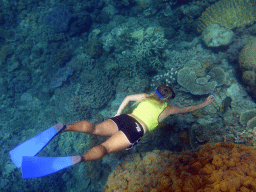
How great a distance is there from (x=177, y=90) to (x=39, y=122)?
8.03 meters

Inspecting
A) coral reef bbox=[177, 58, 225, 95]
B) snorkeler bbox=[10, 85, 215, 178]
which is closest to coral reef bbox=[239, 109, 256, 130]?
coral reef bbox=[177, 58, 225, 95]

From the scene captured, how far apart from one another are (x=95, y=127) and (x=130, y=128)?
32.5 inches

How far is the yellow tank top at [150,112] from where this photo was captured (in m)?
3.58

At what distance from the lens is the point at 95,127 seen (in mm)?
3535

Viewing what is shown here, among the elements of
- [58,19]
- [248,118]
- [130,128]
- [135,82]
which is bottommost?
[248,118]

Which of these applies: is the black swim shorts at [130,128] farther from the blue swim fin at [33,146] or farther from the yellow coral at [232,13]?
the yellow coral at [232,13]

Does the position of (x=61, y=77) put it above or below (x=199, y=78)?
above

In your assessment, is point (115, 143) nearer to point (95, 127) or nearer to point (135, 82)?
point (95, 127)

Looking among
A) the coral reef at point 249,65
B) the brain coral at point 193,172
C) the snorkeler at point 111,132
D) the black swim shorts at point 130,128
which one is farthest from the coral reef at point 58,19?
the brain coral at point 193,172

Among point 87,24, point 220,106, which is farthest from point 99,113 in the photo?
point 87,24

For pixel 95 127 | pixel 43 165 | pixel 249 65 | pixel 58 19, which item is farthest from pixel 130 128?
pixel 58 19

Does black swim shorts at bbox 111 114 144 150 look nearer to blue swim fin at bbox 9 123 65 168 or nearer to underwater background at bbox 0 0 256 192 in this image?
underwater background at bbox 0 0 256 192

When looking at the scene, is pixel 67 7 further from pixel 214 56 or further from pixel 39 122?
pixel 214 56

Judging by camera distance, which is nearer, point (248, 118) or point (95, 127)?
point (95, 127)
